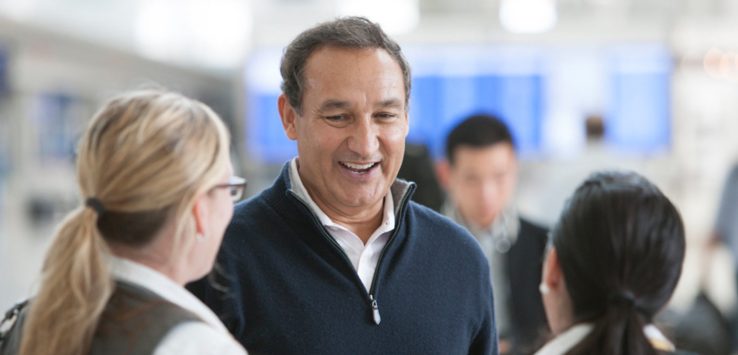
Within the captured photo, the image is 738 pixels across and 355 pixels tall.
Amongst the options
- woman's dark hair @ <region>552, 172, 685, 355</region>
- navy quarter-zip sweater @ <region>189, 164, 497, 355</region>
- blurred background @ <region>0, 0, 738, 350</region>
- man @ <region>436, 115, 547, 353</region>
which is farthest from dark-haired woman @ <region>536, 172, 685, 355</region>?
blurred background @ <region>0, 0, 738, 350</region>

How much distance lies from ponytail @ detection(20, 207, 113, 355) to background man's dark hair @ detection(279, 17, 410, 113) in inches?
27.5

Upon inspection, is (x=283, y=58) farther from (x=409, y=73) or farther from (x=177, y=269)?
(x=177, y=269)

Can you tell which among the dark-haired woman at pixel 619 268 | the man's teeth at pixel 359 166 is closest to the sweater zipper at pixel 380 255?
the man's teeth at pixel 359 166

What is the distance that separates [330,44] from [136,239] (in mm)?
698

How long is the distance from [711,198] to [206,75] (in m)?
10.2

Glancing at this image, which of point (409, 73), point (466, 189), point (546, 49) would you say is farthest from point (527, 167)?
point (409, 73)

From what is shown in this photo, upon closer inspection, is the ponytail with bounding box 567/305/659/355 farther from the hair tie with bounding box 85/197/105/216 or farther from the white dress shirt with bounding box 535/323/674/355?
the hair tie with bounding box 85/197/105/216

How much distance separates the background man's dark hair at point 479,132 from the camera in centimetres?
340

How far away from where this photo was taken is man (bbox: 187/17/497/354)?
195 cm

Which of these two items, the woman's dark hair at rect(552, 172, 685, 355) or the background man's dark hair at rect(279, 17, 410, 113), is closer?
the woman's dark hair at rect(552, 172, 685, 355)

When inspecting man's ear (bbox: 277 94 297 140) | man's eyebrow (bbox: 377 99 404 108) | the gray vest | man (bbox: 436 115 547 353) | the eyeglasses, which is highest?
man's eyebrow (bbox: 377 99 404 108)

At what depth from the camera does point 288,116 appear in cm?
216

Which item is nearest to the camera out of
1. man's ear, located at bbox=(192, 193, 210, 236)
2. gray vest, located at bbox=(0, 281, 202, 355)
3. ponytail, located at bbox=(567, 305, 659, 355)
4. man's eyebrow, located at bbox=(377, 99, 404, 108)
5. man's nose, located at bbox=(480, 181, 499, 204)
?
gray vest, located at bbox=(0, 281, 202, 355)

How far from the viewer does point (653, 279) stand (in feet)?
5.85
